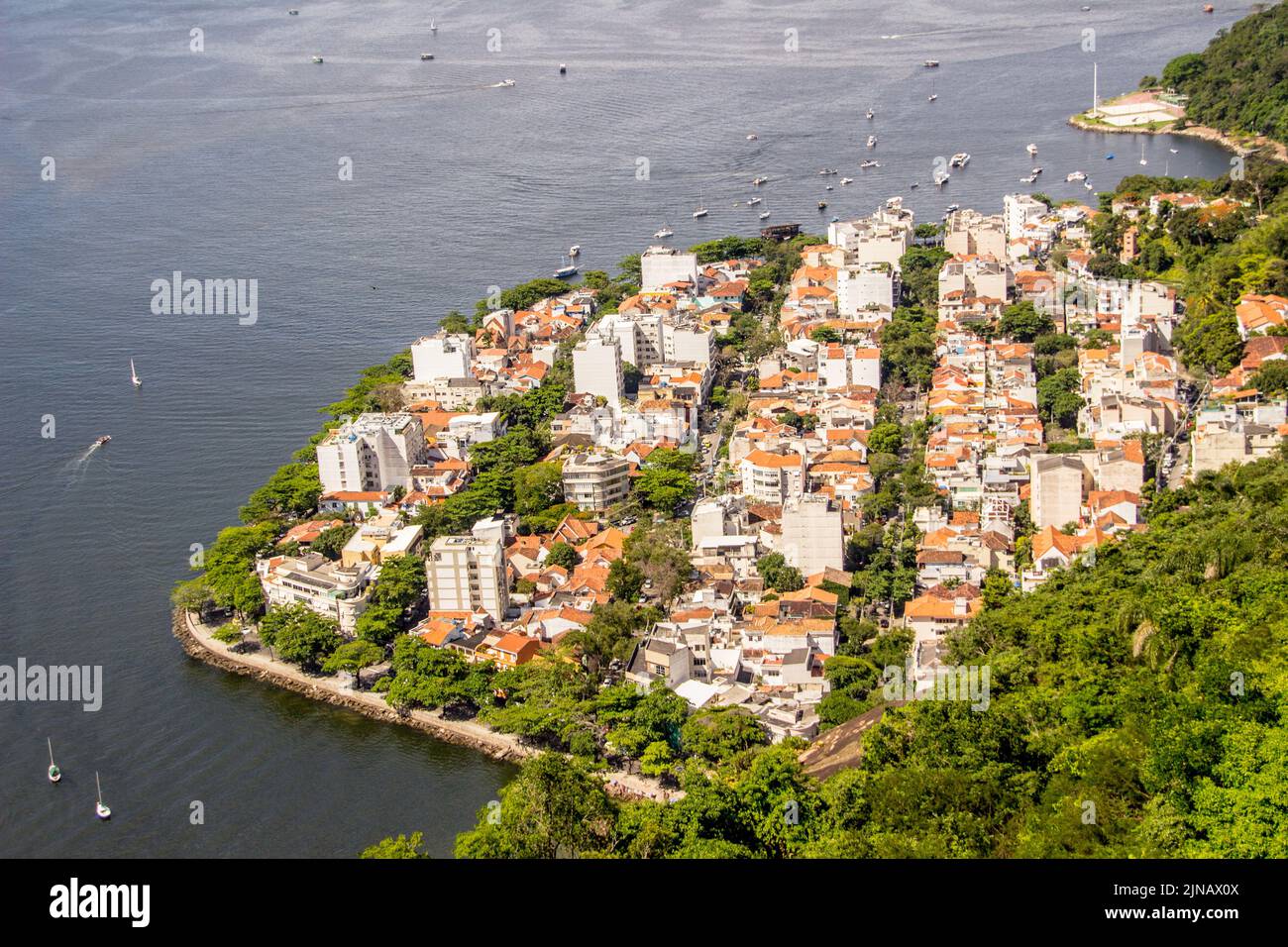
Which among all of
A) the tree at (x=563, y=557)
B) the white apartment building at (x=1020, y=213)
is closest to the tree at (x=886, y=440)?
the tree at (x=563, y=557)

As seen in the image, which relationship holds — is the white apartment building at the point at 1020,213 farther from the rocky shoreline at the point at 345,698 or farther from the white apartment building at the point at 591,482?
the rocky shoreline at the point at 345,698

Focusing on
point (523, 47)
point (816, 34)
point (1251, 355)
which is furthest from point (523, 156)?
point (1251, 355)

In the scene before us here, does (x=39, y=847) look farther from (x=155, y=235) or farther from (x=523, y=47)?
(x=523, y=47)

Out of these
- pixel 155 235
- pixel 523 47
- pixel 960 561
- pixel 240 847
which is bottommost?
pixel 240 847

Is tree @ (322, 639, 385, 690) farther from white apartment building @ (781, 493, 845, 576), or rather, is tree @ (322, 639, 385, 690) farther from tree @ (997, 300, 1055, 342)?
tree @ (997, 300, 1055, 342)

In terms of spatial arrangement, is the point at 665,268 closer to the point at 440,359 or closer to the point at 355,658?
the point at 440,359
